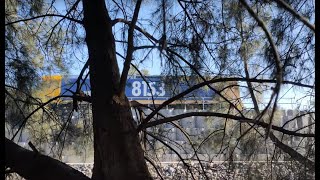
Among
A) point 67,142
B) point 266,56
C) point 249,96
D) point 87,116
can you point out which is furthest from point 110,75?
point 67,142

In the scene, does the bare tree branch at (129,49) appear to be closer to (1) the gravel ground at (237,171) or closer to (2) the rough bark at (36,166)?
(2) the rough bark at (36,166)

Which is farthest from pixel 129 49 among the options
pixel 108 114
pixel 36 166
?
pixel 36 166

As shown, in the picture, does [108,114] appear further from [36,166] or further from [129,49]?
[36,166]

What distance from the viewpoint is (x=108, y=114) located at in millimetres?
1717

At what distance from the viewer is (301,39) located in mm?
2344

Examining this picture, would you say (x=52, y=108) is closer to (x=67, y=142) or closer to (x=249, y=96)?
(x=67, y=142)

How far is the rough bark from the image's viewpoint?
1751 millimetres

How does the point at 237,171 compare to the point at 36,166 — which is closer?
the point at 36,166

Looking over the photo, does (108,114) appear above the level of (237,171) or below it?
above

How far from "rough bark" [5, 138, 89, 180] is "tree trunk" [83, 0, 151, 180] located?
0.11m

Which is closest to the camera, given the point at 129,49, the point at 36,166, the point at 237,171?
the point at 129,49

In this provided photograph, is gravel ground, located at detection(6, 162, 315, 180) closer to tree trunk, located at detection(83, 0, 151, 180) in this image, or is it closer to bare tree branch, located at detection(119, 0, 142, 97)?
tree trunk, located at detection(83, 0, 151, 180)

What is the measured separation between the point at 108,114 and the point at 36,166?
37 centimetres
